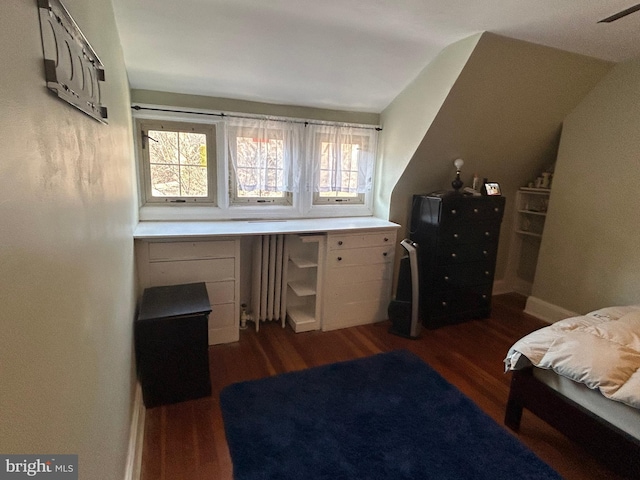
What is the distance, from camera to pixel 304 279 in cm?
325

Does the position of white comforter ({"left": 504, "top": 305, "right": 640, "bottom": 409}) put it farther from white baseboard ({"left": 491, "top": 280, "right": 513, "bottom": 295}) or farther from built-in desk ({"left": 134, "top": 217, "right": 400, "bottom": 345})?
white baseboard ({"left": 491, "top": 280, "right": 513, "bottom": 295})

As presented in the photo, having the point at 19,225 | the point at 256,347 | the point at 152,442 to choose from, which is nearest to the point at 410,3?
the point at 19,225

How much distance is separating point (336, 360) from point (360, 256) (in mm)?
915

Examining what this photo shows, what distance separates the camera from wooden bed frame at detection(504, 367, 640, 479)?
1495 mm

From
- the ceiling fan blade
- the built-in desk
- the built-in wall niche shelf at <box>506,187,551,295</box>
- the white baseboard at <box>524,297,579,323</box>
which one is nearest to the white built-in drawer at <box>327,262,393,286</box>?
the built-in desk

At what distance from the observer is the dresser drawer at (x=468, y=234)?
9.95ft

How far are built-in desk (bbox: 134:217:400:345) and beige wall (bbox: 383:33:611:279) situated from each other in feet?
1.79

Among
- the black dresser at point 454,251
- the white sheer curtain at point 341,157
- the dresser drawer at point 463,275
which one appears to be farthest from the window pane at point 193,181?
the dresser drawer at point 463,275

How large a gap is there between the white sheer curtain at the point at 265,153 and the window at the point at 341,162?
0.21m

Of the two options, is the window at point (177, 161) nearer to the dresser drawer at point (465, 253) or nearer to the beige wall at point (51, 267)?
the beige wall at point (51, 267)

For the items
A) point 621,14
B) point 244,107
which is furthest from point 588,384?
point 244,107

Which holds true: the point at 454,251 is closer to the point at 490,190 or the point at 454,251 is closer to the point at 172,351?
the point at 490,190

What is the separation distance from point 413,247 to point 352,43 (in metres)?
1.59

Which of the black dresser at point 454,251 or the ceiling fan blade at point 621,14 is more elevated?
the ceiling fan blade at point 621,14
